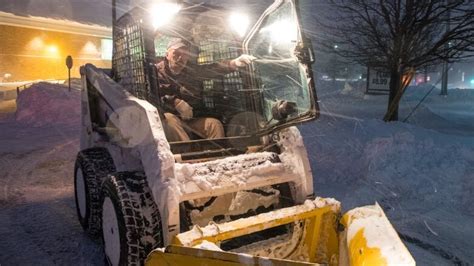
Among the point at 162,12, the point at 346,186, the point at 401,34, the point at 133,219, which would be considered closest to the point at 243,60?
the point at 162,12

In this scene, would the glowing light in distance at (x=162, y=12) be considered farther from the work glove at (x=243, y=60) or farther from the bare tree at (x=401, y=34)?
the bare tree at (x=401, y=34)

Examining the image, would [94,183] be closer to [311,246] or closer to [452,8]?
[311,246]

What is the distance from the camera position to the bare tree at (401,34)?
11.2 m

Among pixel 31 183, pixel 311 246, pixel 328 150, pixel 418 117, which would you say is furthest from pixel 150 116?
pixel 418 117

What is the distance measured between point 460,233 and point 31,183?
6.75 m

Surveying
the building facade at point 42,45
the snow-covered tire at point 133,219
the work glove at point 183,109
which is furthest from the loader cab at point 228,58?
the building facade at point 42,45

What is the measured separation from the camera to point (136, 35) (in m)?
3.95

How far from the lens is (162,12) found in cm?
384

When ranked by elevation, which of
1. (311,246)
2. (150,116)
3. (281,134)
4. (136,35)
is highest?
(136,35)

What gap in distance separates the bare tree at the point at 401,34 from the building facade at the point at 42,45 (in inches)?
653

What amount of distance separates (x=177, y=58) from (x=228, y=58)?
0.71m

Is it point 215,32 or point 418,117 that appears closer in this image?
point 215,32

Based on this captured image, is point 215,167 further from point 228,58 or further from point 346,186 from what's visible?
point 346,186

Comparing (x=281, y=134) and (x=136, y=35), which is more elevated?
(x=136, y=35)
